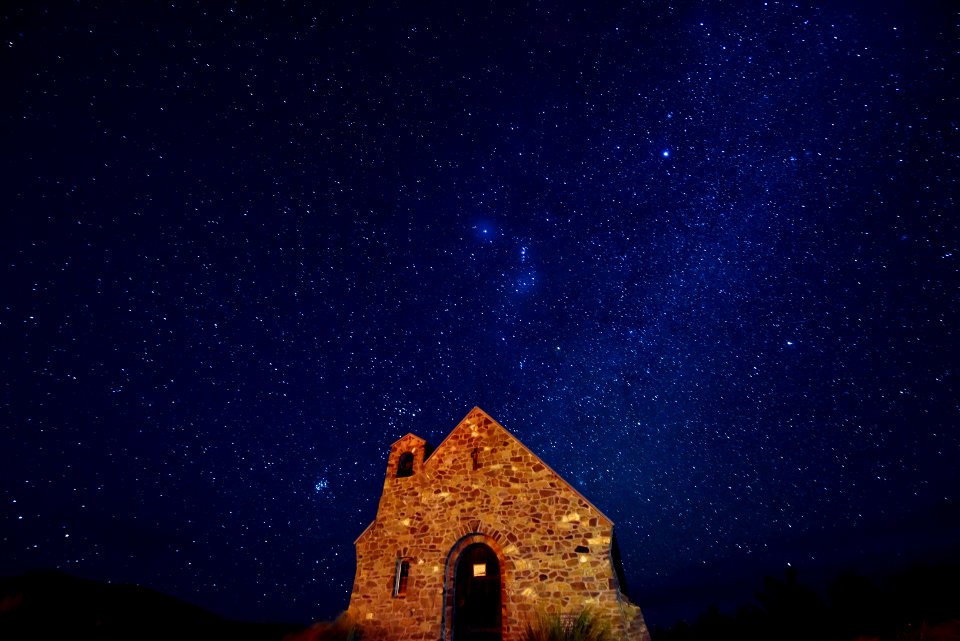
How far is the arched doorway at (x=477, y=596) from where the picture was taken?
1131 cm

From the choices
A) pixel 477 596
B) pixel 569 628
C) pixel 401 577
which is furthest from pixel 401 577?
pixel 569 628

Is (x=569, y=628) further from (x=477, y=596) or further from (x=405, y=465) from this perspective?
(x=405, y=465)

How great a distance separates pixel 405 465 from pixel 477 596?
4.59 m

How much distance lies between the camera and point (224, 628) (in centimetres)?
1053

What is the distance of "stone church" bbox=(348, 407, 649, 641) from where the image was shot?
36.1 ft

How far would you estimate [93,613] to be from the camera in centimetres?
837

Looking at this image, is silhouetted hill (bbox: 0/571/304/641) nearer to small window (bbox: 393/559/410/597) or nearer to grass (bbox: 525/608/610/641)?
small window (bbox: 393/559/410/597)

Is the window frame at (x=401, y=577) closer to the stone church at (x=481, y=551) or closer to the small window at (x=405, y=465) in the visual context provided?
the stone church at (x=481, y=551)

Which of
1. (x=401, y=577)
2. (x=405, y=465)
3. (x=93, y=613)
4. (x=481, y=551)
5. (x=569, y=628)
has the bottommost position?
(x=569, y=628)

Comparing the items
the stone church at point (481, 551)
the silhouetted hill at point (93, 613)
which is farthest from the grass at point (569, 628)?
the silhouetted hill at point (93, 613)

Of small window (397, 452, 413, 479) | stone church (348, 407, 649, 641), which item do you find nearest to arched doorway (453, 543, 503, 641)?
stone church (348, 407, 649, 641)

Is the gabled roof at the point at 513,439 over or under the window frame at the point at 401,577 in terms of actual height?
over

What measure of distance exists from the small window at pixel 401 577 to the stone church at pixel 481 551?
3cm

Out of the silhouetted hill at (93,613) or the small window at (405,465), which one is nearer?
the silhouetted hill at (93,613)
